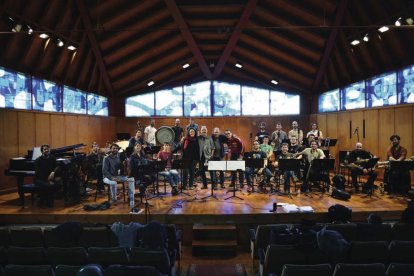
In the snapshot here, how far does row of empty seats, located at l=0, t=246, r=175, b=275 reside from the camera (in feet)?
15.4

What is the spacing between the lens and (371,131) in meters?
13.4

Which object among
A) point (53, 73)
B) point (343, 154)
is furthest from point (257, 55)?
point (53, 73)

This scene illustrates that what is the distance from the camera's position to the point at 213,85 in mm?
18547

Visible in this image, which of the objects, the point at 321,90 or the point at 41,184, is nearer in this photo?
the point at 41,184

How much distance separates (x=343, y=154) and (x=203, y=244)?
628 cm

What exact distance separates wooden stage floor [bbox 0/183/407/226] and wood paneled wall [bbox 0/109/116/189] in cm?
200

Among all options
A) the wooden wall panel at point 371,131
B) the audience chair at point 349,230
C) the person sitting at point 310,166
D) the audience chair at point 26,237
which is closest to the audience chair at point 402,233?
the audience chair at point 349,230

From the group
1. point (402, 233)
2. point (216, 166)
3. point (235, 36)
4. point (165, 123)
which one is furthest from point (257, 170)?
point (165, 123)

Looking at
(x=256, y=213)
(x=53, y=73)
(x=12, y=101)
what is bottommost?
(x=256, y=213)

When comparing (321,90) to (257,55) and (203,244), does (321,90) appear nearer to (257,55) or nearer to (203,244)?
(257,55)

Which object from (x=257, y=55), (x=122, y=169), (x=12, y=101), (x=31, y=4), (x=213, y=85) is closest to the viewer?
(x=122, y=169)

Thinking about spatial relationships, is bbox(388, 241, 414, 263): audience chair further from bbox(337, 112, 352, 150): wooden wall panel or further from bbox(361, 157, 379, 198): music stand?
bbox(337, 112, 352, 150): wooden wall panel

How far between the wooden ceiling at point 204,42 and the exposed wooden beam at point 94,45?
1.5 inches

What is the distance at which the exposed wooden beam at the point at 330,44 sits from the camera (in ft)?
37.1
